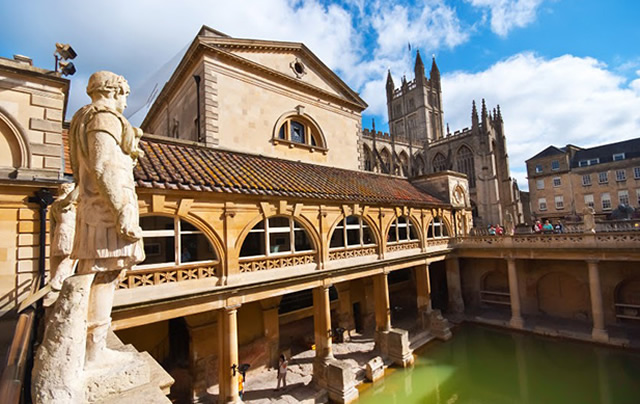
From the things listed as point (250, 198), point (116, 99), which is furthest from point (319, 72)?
point (116, 99)

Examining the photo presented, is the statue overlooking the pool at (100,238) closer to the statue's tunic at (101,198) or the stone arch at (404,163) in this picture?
the statue's tunic at (101,198)

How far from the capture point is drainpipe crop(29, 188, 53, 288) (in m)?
7.50

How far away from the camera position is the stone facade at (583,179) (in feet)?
125

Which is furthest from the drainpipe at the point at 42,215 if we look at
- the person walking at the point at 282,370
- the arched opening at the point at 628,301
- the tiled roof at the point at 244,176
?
the arched opening at the point at 628,301

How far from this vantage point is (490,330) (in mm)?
18250

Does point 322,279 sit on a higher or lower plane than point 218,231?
lower

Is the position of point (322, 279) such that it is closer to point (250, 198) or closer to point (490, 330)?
point (250, 198)

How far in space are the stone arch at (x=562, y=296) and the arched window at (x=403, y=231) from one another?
9096mm

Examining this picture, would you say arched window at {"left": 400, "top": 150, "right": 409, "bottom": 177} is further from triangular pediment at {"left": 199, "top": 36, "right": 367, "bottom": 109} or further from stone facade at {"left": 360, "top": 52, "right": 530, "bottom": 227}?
triangular pediment at {"left": 199, "top": 36, "right": 367, "bottom": 109}

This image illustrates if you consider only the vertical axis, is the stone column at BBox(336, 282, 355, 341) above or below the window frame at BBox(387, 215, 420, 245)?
below

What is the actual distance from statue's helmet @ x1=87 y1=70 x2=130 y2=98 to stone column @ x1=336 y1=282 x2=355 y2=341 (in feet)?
52.8

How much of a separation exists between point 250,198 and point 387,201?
7609 millimetres

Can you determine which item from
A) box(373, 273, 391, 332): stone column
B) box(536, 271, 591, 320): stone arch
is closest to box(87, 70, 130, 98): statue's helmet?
box(373, 273, 391, 332): stone column

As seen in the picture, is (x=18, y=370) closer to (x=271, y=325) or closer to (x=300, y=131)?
(x=271, y=325)
